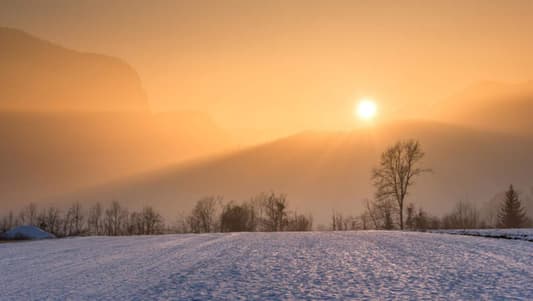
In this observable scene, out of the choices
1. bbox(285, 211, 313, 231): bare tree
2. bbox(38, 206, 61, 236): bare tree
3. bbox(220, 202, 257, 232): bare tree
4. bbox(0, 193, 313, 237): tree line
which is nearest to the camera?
bbox(220, 202, 257, 232): bare tree

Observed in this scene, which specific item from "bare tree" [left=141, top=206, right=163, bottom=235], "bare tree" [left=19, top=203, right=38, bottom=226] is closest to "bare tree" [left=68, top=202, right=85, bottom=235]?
"bare tree" [left=19, top=203, right=38, bottom=226]

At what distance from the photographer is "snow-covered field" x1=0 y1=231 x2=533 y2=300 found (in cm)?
1542

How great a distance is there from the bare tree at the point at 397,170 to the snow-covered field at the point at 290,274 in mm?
36979

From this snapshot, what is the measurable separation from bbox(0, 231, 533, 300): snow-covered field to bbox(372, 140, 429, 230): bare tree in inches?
1456

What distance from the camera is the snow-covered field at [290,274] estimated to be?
50.6ft

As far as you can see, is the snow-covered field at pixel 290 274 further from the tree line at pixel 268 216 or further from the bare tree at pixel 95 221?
the bare tree at pixel 95 221

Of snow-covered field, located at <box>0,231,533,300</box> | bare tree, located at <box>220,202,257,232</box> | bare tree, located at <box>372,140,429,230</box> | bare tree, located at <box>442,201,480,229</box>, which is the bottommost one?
bare tree, located at <box>442,201,480,229</box>

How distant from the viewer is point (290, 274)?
18781mm

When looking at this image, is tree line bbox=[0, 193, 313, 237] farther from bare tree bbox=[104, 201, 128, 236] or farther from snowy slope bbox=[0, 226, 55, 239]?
snowy slope bbox=[0, 226, 55, 239]

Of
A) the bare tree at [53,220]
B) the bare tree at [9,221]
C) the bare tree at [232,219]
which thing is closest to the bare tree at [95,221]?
the bare tree at [53,220]

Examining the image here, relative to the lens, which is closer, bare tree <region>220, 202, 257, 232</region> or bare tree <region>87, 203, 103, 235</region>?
bare tree <region>220, 202, 257, 232</region>

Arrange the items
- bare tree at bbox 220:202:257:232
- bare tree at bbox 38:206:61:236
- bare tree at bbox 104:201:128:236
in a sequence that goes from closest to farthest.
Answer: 1. bare tree at bbox 220:202:257:232
2. bare tree at bbox 38:206:61:236
3. bare tree at bbox 104:201:128:236

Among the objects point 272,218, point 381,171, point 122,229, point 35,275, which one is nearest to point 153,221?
point 122,229

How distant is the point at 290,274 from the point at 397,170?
167 ft
